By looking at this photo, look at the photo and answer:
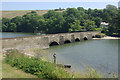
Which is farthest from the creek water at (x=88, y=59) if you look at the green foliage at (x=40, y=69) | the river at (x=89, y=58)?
the green foliage at (x=40, y=69)

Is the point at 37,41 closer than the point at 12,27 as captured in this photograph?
Yes

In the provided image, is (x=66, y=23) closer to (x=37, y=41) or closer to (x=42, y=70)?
(x=37, y=41)

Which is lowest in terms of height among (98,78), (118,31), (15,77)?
(15,77)

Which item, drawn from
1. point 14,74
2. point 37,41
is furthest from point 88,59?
point 14,74

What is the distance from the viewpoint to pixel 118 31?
54188 millimetres

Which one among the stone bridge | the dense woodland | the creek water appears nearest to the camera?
the creek water

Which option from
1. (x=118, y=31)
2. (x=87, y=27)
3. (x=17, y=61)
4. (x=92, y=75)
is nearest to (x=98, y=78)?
(x=92, y=75)

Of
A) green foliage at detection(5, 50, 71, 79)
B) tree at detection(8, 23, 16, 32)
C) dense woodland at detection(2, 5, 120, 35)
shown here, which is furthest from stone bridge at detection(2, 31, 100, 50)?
tree at detection(8, 23, 16, 32)

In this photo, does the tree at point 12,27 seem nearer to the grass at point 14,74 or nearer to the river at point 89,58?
the river at point 89,58

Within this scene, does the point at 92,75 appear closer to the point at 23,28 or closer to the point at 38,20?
the point at 38,20

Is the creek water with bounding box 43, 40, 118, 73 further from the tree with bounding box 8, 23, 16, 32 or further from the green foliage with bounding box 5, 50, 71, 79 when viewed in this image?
the tree with bounding box 8, 23, 16, 32

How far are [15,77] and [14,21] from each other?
278 ft

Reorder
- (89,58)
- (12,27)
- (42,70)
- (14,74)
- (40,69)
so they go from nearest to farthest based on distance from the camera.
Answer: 1. (14,74)
2. (42,70)
3. (40,69)
4. (89,58)
5. (12,27)

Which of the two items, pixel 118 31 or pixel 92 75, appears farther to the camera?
pixel 118 31
